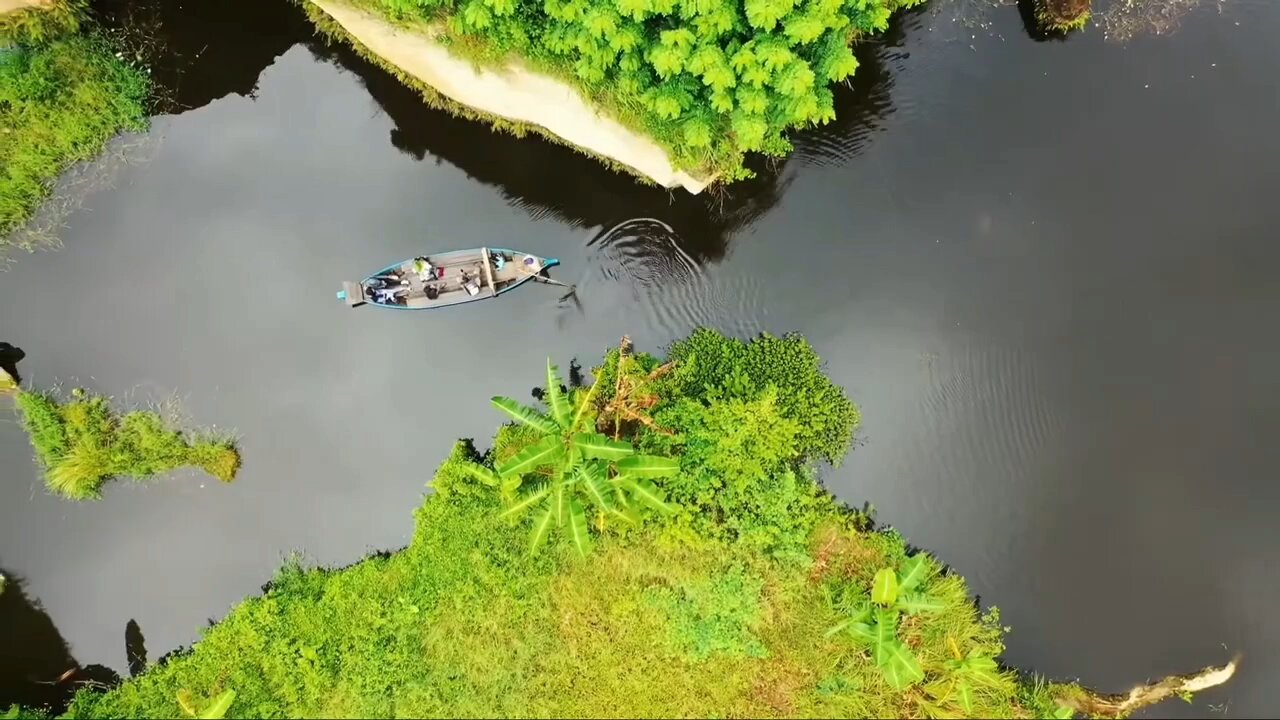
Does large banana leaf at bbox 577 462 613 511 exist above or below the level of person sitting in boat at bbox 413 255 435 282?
below

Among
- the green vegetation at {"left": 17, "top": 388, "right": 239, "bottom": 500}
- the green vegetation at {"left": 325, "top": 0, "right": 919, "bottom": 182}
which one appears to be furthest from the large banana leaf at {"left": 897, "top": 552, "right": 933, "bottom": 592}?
the green vegetation at {"left": 17, "top": 388, "right": 239, "bottom": 500}

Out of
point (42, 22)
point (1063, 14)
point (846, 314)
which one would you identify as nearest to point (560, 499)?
point (846, 314)

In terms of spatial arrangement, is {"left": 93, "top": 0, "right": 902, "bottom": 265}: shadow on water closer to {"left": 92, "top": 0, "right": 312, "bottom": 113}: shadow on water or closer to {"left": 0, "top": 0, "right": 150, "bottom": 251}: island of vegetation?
{"left": 92, "top": 0, "right": 312, "bottom": 113}: shadow on water

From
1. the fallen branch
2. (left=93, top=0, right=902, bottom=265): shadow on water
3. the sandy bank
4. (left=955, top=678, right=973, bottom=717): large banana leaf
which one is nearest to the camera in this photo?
(left=955, top=678, right=973, bottom=717): large banana leaf

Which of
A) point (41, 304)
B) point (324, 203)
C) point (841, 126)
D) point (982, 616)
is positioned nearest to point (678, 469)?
point (982, 616)

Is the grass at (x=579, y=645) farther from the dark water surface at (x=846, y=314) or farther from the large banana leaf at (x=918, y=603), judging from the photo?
the dark water surface at (x=846, y=314)

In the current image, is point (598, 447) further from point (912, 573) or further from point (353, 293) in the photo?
point (353, 293)

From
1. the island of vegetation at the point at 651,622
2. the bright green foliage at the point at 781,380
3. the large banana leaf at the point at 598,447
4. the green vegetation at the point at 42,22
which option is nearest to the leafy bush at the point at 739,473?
the island of vegetation at the point at 651,622
